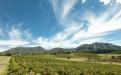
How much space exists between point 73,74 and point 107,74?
27.5 ft

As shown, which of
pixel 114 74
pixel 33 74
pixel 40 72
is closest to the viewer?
pixel 114 74

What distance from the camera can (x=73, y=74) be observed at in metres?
33.7

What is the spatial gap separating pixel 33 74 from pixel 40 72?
3.16 meters

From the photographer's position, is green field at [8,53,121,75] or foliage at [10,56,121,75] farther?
green field at [8,53,121,75]

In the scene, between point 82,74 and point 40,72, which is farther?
point 40,72

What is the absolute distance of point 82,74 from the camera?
3419 centimetres

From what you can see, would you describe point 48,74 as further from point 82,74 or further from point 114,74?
point 114,74

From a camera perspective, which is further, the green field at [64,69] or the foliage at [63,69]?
the green field at [64,69]

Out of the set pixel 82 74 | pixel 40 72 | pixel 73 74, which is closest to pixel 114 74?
pixel 82 74

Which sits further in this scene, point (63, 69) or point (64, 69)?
point (64, 69)

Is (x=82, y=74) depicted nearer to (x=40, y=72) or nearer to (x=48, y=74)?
(x=48, y=74)

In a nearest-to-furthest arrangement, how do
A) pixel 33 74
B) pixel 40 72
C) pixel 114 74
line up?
pixel 114 74, pixel 33 74, pixel 40 72

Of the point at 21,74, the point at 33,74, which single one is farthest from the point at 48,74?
the point at 21,74

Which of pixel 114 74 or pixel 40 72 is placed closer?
pixel 114 74
